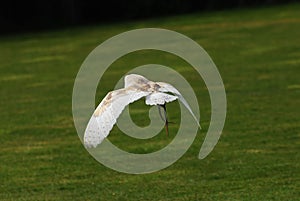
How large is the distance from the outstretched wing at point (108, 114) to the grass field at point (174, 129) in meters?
2.31

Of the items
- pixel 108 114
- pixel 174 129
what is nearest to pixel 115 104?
pixel 108 114

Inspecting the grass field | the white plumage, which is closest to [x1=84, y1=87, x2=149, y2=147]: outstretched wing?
the white plumage

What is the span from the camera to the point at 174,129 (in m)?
10.4

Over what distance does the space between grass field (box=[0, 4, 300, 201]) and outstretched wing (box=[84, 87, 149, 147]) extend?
7.58 ft

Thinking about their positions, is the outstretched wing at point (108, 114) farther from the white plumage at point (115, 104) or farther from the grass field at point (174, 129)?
the grass field at point (174, 129)

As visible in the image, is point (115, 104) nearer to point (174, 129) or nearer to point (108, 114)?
point (108, 114)

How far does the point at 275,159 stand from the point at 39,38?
14.5m

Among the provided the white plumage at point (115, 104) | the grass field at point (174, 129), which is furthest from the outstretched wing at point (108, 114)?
the grass field at point (174, 129)

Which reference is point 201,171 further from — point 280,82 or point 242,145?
point 280,82

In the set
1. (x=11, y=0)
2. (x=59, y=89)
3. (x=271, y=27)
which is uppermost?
(x=59, y=89)

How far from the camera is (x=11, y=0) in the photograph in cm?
2648

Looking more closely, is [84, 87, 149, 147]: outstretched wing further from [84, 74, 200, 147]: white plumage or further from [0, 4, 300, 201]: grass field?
[0, 4, 300, 201]: grass field

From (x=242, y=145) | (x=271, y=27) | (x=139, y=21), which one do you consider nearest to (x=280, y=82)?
(x=242, y=145)

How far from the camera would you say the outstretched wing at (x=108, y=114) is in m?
5.03
